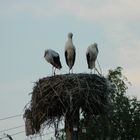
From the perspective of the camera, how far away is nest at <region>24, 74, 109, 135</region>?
16.0 m

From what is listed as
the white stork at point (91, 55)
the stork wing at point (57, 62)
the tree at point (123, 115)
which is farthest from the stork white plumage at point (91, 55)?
the tree at point (123, 115)

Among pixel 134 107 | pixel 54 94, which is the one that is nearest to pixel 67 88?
pixel 54 94

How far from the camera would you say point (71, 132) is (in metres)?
16.2

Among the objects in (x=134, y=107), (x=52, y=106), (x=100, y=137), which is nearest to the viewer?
(x=52, y=106)

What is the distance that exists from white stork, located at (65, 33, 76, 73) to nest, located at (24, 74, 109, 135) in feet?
5.04

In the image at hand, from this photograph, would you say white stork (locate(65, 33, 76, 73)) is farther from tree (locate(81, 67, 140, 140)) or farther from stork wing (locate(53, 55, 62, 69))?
tree (locate(81, 67, 140, 140))

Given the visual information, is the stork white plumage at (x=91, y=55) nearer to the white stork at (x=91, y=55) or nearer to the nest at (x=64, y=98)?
the white stork at (x=91, y=55)

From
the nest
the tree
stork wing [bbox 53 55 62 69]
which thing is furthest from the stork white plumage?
the tree

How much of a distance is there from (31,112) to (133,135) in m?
11.7

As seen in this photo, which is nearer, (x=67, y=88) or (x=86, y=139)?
(x=67, y=88)

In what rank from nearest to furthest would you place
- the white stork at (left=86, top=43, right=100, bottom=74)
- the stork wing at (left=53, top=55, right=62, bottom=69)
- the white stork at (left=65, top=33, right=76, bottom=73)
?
the white stork at (left=65, top=33, right=76, bottom=73), the white stork at (left=86, top=43, right=100, bottom=74), the stork wing at (left=53, top=55, right=62, bottom=69)

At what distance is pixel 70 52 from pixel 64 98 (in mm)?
2292

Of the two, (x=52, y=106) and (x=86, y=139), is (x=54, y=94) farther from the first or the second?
(x=86, y=139)

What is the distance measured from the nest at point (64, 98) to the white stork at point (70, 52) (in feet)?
5.04
